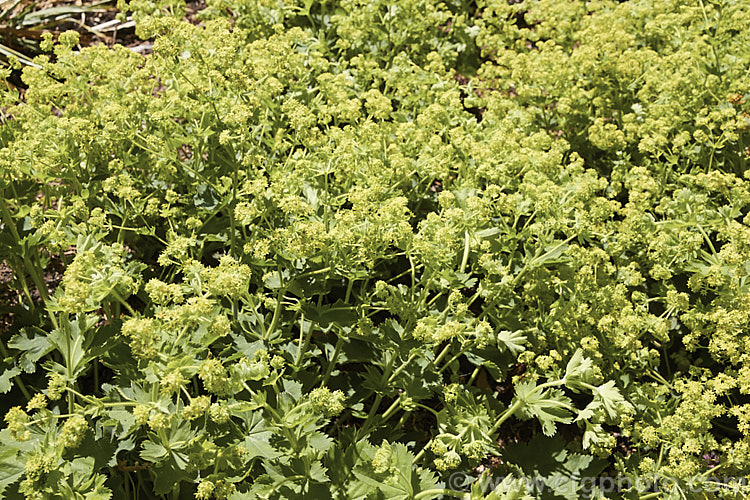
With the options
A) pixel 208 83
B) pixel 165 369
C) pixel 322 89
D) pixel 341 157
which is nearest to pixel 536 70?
pixel 322 89

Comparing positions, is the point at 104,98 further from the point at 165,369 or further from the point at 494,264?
the point at 494,264

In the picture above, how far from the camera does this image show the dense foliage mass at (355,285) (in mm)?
2717

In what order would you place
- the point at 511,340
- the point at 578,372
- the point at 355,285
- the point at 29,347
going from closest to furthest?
the point at 578,372 → the point at 29,347 → the point at 511,340 → the point at 355,285

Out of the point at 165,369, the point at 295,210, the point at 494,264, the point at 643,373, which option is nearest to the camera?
the point at 165,369

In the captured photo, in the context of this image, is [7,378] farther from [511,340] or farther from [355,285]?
[511,340]

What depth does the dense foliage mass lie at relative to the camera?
2.72m

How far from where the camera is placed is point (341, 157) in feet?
11.2

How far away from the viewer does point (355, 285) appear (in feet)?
12.3

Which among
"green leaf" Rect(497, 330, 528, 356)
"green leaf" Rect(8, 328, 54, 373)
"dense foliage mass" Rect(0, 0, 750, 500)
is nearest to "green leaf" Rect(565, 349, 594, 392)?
"dense foliage mass" Rect(0, 0, 750, 500)

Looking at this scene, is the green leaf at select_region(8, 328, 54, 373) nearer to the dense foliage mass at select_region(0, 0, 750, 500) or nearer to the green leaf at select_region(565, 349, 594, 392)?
the dense foliage mass at select_region(0, 0, 750, 500)

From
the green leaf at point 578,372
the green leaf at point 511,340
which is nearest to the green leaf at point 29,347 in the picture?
the green leaf at point 511,340

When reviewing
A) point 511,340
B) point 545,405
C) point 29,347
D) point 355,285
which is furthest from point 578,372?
point 29,347

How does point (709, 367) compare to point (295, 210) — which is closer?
point (295, 210)

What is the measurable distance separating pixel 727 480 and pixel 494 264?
1694mm
